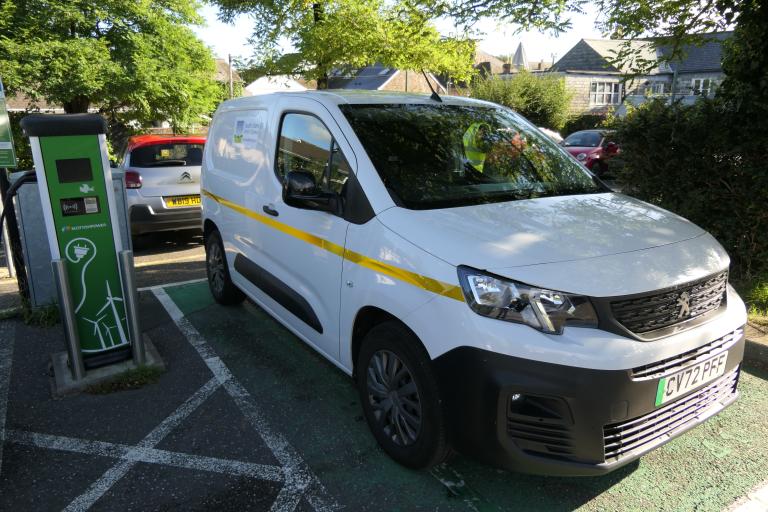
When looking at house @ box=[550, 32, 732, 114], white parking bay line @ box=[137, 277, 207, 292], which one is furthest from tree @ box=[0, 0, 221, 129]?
house @ box=[550, 32, 732, 114]

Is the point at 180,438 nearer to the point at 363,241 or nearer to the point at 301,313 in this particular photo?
the point at 301,313

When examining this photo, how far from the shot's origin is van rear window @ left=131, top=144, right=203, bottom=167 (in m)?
7.67

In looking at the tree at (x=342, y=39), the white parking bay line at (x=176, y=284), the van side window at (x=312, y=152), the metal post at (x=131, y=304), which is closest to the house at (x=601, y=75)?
the tree at (x=342, y=39)

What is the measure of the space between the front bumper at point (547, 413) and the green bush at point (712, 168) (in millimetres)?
3298

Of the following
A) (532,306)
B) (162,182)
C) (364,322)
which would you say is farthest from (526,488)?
(162,182)

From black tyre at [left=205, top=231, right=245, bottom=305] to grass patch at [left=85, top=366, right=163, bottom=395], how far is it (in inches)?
50.9

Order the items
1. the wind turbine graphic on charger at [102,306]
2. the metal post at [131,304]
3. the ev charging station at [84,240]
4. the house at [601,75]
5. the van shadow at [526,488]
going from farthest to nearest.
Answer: the house at [601,75] < the metal post at [131,304] < the wind turbine graphic on charger at [102,306] < the ev charging station at [84,240] < the van shadow at [526,488]

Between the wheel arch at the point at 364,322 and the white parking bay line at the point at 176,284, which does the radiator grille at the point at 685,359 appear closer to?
the wheel arch at the point at 364,322

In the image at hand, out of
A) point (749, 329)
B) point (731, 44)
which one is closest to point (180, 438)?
point (749, 329)

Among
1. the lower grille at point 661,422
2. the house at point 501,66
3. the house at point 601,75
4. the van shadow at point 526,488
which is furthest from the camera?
the house at point 501,66

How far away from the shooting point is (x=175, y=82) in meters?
11.6

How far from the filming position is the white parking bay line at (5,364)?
3.38 m

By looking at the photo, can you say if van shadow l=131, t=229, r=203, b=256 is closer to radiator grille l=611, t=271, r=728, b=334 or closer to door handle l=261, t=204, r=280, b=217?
door handle l=261, t=204, r=280, b=217

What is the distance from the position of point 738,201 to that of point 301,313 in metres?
4.09
